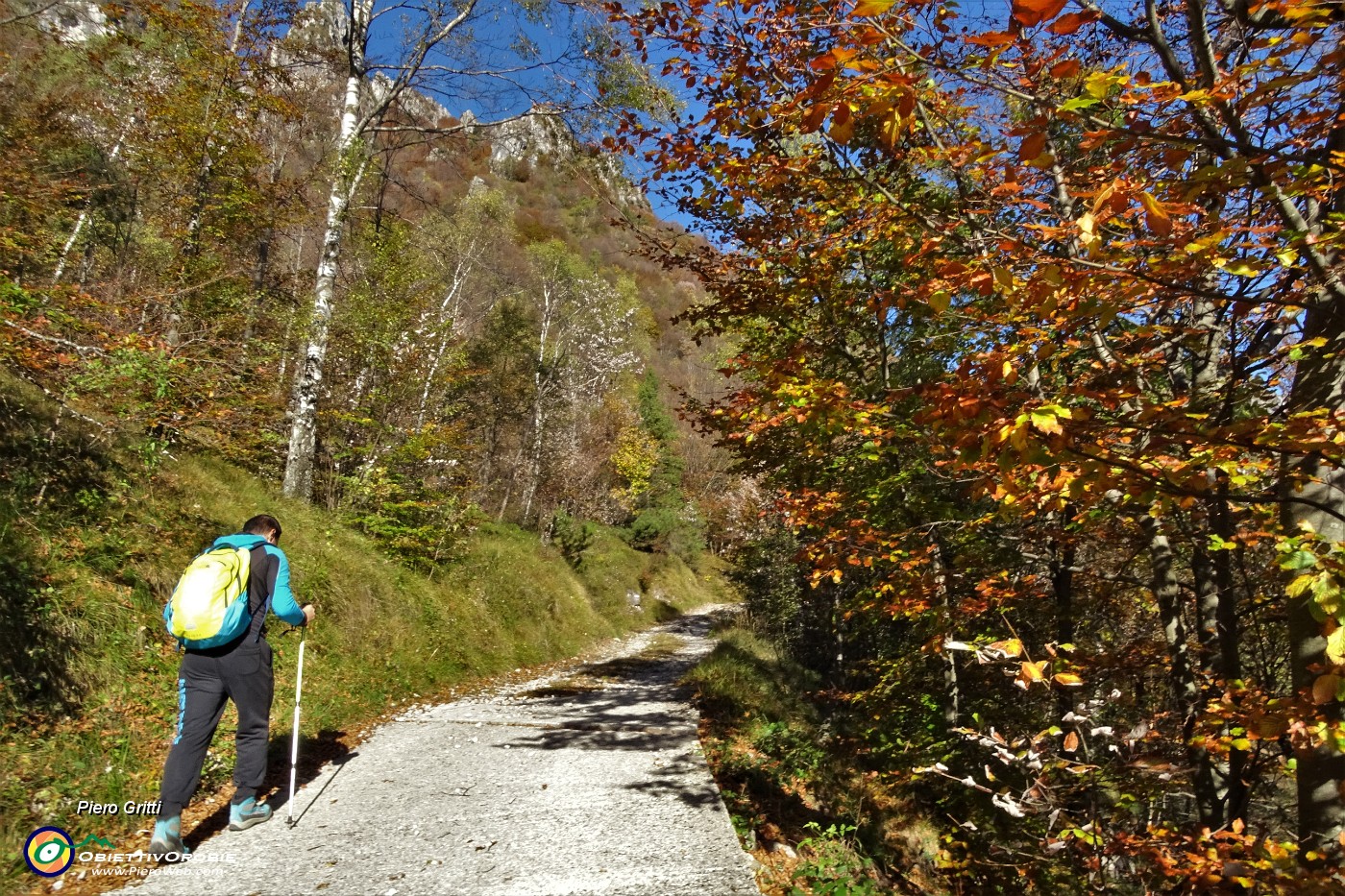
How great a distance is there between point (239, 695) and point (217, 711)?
0.12 meters

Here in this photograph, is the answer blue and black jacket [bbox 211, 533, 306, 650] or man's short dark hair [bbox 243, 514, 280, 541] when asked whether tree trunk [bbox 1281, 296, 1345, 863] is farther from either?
man's short dark hair [bbox 243, 514, 280, 541]

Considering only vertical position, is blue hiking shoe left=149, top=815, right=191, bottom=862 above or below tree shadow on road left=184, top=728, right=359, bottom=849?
above

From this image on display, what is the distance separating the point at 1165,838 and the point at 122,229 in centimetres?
1577

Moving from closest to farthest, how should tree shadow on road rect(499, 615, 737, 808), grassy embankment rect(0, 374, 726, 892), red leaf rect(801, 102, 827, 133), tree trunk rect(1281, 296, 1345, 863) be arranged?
red leaf rect(801, 102, 827, 133) < tree trunk rect(1281, 296, 1345, 863) < grassy embankment rect(0, 374, 726, 892) < tree shadow on road rect(499, 615, 737, 808)

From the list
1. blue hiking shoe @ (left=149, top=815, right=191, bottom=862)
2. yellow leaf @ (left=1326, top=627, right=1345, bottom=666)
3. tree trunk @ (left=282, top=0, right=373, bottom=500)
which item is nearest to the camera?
yellow leaf @ (left=1326, top=627, right=1345, bottom=666)

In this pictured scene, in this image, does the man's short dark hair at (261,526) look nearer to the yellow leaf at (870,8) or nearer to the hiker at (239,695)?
the hiker at (239,695)

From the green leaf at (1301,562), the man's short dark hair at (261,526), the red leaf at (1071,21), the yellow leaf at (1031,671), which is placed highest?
the red leaf at (1071,21)

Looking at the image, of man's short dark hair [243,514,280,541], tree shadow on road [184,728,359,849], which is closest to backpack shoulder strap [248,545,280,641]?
man's short dark hair [243,514,280,541]

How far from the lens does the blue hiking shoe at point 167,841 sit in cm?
339

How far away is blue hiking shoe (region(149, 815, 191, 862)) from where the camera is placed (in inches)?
133

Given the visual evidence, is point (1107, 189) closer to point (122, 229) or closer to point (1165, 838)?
point (1165, 838)

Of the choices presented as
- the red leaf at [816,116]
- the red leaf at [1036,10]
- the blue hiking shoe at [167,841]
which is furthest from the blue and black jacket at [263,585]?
the red leaf at [1036,10]

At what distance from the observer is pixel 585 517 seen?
28.8 meters

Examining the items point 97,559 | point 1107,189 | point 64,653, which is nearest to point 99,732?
point 64,653
